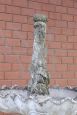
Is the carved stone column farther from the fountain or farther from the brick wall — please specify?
the brick wall

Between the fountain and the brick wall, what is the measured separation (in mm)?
1498

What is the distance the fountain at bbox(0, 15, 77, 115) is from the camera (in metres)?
2.24

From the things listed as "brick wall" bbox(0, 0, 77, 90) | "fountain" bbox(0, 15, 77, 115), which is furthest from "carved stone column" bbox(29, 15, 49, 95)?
"brick wall" bbox(0, 0, 77, 90)

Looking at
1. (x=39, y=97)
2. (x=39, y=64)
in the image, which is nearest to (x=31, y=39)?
(x=39, y=64)

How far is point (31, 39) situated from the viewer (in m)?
4.19

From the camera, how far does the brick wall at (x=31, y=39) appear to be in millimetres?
4020

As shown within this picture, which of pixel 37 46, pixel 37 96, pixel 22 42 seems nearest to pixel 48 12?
pixel 22 42

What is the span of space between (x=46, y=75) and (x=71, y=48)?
80.2 inches

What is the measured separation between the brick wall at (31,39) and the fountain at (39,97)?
1.50 metres

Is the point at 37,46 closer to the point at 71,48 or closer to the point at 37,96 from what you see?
the point at 37,96

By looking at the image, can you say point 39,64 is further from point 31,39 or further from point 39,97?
point 31,39

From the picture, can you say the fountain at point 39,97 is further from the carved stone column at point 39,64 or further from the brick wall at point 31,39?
the brick wall at point 31,39

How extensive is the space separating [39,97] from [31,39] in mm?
1958

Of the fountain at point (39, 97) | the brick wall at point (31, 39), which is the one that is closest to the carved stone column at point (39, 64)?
the fountain at point (39, 97)
